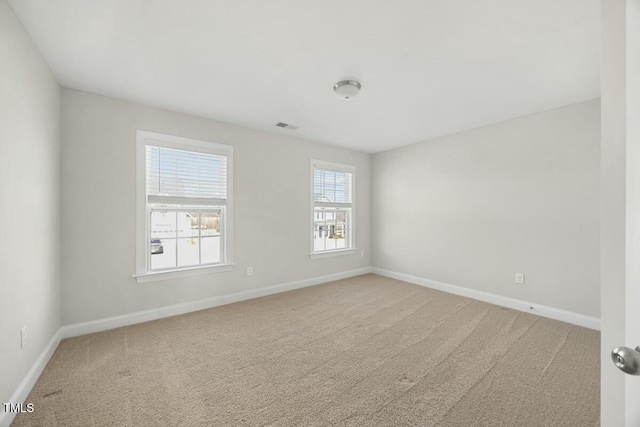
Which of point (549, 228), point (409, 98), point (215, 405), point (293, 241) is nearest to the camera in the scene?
point (215, 405)

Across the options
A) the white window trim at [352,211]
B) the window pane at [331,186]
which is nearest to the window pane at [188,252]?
the white window trim at [352,211]

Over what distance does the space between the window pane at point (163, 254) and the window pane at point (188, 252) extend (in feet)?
0.24

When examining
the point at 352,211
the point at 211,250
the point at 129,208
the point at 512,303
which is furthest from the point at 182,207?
the point at 512,303

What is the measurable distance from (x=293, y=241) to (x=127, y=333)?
2363 mm

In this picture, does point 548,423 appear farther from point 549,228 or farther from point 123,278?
point 123,278

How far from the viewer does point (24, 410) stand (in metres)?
1.67

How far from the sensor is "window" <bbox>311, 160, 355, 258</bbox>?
4.68 metres

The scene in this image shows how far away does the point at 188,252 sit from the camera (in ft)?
11.1

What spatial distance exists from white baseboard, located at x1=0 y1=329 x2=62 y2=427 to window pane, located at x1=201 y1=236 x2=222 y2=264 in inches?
60.7

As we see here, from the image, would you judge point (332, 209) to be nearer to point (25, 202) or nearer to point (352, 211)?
point (352, 211)

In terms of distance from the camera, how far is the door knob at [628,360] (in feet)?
1.91

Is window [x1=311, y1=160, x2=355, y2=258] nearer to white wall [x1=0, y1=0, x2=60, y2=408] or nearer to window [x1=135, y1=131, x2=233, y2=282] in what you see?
window [x1=135, y1=131, x2=233, y2=282]

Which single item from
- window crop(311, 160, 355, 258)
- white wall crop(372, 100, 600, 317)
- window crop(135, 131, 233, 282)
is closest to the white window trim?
window crop(311, 160, 355, 258)

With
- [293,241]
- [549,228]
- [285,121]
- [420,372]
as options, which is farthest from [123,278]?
[549,228]
